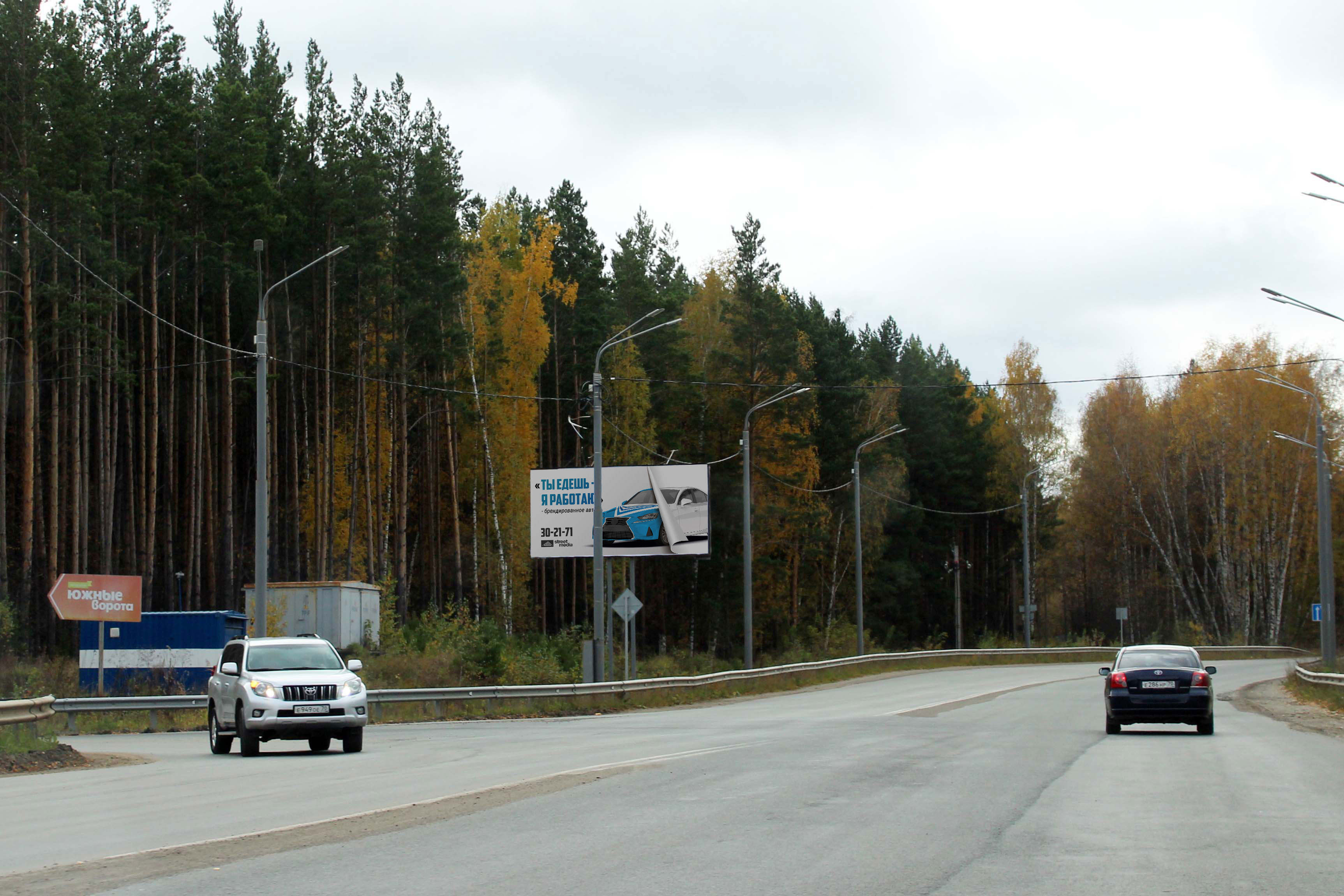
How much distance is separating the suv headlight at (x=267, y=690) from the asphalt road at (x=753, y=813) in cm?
94

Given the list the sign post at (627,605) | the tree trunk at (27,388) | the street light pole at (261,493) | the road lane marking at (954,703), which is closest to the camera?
the street light pole at (261,493)

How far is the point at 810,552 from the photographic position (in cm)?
6844

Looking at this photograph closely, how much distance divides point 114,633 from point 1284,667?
4171cm

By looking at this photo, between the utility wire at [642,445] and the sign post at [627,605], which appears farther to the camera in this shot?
the utility wire at [642,445]

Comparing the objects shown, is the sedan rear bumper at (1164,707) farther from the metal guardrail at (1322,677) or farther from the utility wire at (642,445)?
the utility wire at (642,445)

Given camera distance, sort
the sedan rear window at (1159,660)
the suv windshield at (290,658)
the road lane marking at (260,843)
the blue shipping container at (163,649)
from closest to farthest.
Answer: the road lane marking at (260,843) → the suv windshield at (290,658) → the sedan rear window at (1159,660) → the blue shipping container at (163,649)

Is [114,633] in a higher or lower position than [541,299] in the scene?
lower

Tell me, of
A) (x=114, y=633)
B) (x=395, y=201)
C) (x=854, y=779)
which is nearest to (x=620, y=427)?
(x=395, y=201)

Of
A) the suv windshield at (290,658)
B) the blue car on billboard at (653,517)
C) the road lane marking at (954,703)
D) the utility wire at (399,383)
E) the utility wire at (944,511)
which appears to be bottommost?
the road lane marking at (954,703)

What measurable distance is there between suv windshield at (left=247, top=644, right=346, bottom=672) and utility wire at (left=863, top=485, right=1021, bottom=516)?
176 ft

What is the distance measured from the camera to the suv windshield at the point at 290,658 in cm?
1856

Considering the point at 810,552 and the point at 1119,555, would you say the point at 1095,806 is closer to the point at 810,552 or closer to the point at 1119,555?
the point at 810,552

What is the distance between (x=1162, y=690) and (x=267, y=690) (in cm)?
1342


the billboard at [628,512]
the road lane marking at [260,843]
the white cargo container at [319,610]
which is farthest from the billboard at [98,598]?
the road lane marking at [260,843]
